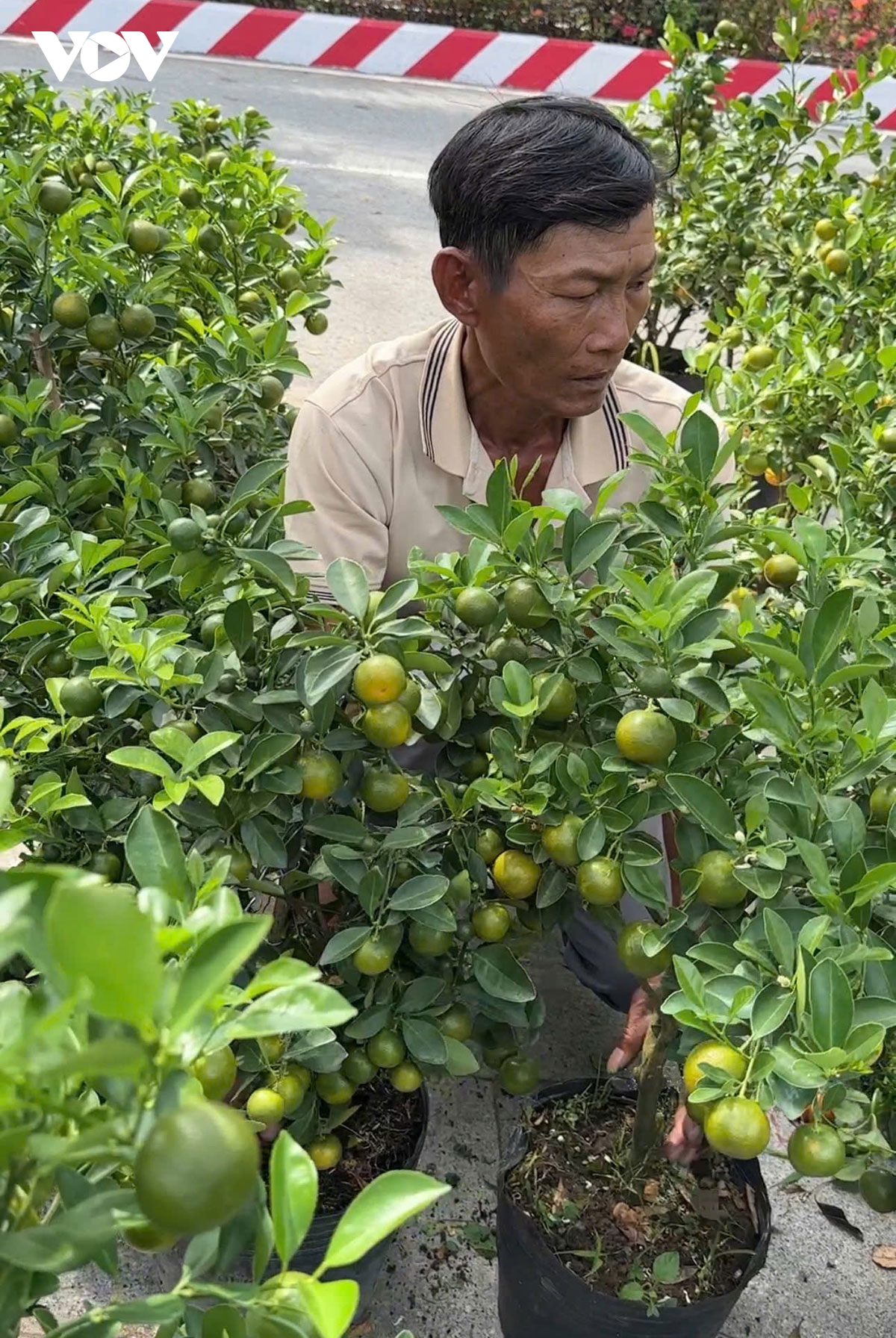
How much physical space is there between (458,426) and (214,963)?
1409 millimetres

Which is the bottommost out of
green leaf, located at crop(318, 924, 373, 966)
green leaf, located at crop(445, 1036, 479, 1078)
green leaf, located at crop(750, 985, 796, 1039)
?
green leaf, located at crop(445, 1036, 479, 1078)

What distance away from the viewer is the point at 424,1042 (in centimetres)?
118

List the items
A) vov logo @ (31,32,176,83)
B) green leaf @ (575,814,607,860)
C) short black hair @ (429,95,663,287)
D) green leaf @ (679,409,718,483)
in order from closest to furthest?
1. green leaf @ (575,814,607,860)
2. green leaf @ (679,409,718,483)
3. short black hair @ (429,95,663,287)
4. vov logo @ (31,32,176,83)

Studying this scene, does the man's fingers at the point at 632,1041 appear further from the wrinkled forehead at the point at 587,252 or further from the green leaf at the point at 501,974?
the wrinkled forehead at the point at 587,252

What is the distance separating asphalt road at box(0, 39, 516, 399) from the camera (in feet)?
16.2

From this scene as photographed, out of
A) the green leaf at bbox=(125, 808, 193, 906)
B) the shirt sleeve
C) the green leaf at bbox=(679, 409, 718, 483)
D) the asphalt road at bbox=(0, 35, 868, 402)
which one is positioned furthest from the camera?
the asphalt road at bbox=(0, 35, 868, 402)

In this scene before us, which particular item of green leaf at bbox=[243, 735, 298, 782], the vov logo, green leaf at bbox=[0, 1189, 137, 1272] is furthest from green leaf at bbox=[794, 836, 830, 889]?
the vov logo

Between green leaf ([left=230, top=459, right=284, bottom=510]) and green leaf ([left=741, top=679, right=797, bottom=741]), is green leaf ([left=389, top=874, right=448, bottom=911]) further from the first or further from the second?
green leaf ([left=230, top=459, right=284, bottom=510])

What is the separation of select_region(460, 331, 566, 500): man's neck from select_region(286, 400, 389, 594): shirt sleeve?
7.8 inches

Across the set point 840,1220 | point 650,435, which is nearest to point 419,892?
point 650,435

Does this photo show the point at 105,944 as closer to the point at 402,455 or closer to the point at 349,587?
the point at 349,587

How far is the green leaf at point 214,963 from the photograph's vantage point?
48 cm

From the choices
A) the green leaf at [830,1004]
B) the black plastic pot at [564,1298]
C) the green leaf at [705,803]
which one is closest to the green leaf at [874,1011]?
the green leaf at [830,1004]

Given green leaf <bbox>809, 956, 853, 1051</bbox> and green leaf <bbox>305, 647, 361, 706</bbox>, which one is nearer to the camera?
green leaf <bbox>809, 956, 853, 1051</bbox>
